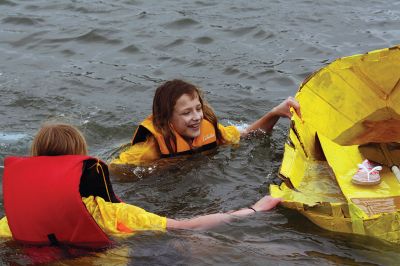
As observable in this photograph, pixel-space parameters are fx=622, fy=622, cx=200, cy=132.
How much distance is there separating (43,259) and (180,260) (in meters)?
0.70

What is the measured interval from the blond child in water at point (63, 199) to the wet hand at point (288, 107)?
5.70 feet

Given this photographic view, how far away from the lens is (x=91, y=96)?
6.38 meters

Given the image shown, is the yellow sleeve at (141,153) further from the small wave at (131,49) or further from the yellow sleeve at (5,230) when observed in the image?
the small wave at (131,49)

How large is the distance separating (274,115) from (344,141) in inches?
26.6

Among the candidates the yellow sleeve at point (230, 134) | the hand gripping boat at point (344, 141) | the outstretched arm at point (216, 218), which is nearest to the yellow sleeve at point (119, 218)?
the outstretched arm at point (216, 218)

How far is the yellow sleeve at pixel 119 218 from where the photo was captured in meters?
3.17

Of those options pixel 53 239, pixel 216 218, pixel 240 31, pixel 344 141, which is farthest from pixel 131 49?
pixel 53 239

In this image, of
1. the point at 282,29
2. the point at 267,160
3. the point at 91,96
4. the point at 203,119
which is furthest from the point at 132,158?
the point at 282,29

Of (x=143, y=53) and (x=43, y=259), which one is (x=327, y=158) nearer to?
(x=43, y=259)

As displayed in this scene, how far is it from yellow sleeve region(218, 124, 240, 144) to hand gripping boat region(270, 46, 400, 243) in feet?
1.88

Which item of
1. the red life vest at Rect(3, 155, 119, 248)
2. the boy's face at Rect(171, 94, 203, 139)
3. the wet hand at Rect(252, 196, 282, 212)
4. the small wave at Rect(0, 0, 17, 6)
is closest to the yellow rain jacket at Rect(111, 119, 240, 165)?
the boy's face at Rect(171, 94, 203, 139)

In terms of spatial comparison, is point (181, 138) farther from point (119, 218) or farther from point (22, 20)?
point (22, 20)

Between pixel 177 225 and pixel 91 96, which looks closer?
pixel 177 225

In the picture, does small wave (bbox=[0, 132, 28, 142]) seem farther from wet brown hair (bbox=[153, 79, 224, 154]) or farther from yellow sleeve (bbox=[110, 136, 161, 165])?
wet brown hair (bbox=[153, 79, 224, 154])
